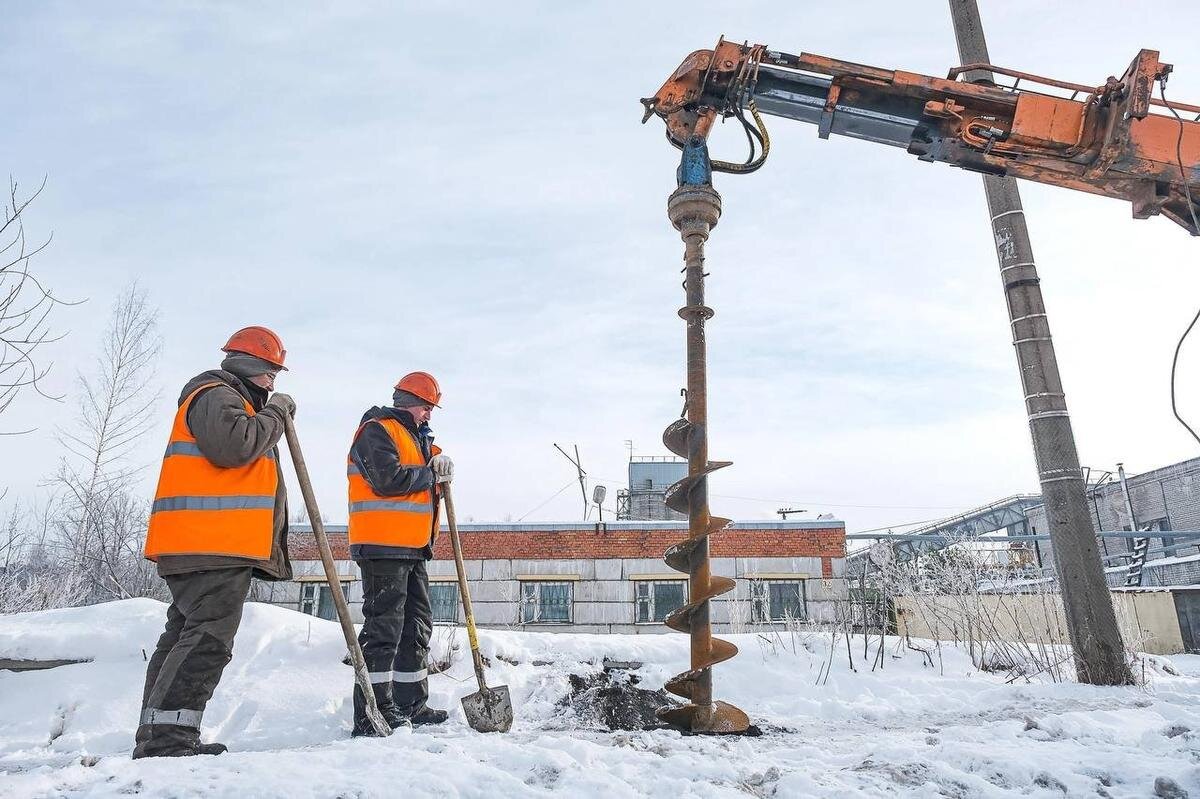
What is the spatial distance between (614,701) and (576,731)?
896 millimetres

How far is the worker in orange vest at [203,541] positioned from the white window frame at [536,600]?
13.3m

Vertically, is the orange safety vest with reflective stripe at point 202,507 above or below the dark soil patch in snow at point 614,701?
above

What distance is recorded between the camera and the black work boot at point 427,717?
4.30m

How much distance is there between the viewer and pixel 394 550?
4445mm

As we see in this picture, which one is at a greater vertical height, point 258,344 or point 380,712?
point 258,344

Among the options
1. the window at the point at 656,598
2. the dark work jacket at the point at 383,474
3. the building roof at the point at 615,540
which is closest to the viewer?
the dark work jacket at the point at 383,474

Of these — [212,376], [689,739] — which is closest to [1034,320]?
[689,739]

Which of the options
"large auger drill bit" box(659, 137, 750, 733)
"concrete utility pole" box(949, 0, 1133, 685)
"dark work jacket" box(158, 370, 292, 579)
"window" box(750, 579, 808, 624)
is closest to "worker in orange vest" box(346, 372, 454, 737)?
"dark work jacket" box(158, 370, 292, 579)

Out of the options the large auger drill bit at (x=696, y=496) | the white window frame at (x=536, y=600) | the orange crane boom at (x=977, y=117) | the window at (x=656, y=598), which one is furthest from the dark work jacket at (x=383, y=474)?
the window at (x=656, y=598)

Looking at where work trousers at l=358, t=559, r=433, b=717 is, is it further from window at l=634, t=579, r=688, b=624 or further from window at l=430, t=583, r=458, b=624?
window at l=634, t=579, r=688, b=624

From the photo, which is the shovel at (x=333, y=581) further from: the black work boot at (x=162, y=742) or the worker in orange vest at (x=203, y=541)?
the black work boot at (x=162, y=742)

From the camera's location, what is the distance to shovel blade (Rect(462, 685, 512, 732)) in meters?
4.20

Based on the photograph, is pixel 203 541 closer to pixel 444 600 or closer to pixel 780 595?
pixel 444 600

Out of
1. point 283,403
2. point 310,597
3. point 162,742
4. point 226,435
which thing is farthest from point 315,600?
point 226,435
